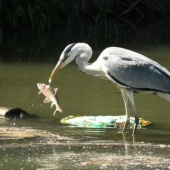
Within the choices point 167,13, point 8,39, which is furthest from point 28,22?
point 167,13

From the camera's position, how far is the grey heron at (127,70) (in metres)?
6.44

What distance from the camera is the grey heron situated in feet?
21.1

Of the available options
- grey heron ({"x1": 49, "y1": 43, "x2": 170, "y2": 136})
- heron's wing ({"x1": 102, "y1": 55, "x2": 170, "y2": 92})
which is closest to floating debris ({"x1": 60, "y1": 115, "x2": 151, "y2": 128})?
grey heron ({"x1": 49, "y1": 43, "x2": 170, "y2": 136})

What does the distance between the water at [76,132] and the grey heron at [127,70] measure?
480 mm

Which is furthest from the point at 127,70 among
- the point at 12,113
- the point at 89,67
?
the point at 12,113

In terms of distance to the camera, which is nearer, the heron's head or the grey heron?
the grey heron

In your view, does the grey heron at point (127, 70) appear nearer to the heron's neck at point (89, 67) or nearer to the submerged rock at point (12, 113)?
the heron's neck at point (89, 67)

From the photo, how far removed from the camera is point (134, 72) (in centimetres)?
650

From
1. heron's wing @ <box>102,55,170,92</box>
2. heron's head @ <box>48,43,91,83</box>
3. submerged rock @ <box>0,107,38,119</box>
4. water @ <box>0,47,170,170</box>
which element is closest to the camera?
water @ <box>0,47,170,170</box>

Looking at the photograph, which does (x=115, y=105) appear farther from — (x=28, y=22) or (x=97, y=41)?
(x=28, y=22)

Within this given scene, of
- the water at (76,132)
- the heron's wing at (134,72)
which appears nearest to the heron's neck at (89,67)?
the heron's wing at (134,72)

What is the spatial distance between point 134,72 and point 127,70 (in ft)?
0.28

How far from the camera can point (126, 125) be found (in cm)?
635

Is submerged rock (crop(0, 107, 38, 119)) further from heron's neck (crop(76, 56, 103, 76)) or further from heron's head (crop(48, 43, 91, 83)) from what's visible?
heron's neck (crop(76, 56, 103, 76))
